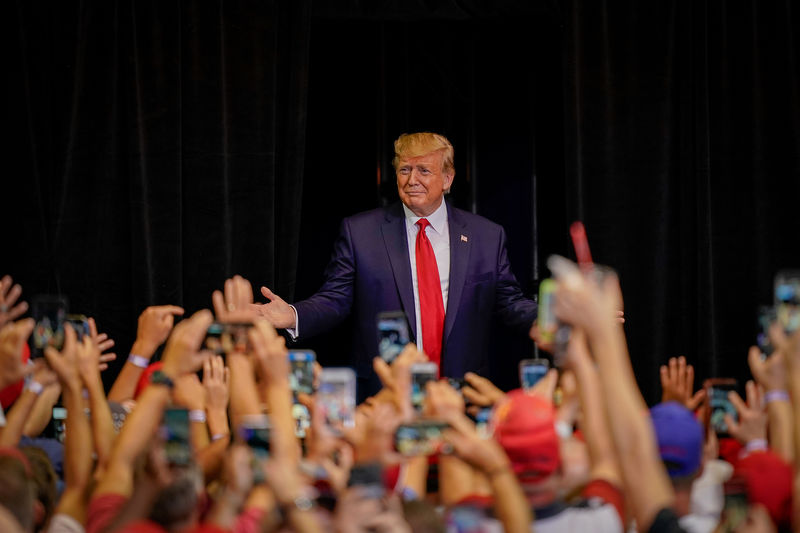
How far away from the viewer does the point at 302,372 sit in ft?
9.95

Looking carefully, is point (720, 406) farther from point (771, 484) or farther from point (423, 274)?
point (423, 274)

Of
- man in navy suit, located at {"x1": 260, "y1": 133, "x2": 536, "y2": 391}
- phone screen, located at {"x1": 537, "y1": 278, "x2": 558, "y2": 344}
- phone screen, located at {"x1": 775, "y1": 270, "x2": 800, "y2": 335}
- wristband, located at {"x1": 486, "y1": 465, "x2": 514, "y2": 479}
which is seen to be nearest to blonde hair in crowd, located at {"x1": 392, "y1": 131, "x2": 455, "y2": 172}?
man in navy suit, located at {"x1": 260, "y1": 133, "x2": 536, "y2": 391}

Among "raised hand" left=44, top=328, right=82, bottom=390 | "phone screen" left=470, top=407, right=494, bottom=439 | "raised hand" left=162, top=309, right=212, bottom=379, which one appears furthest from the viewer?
"phone screen" left=470, top=407, right=494, bottom=439

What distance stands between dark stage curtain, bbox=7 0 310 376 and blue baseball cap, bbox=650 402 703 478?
264 cm

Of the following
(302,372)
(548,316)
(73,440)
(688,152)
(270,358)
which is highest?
(688,152)

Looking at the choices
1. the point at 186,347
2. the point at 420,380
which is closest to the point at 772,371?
the point at 420,380

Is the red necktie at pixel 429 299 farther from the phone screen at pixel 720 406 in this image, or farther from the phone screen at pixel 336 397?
the phone screen at pixel 336 397

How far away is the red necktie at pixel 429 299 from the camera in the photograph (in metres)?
4.75

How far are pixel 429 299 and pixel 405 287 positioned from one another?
0.37 ft

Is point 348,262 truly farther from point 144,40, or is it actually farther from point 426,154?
point 144,40

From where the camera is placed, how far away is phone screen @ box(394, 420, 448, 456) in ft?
8.13

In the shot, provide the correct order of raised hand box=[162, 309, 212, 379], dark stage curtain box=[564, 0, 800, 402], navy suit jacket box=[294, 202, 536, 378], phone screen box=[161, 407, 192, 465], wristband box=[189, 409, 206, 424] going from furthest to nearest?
dark stage curtain box=[564, 0, 800, 402] → navy suit jacket box=[294, 202, 536, 378] → wristband box=[189, 409, 206, 424] → raised hand box=[162, 309, 212, 379] → phone screen box=[161, 407, 192, 465]

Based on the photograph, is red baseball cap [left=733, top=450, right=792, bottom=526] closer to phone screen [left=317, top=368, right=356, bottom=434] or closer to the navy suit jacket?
phone screen [left=317, top=368, right=356, bottom=434]

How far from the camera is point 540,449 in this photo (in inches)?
95.5
